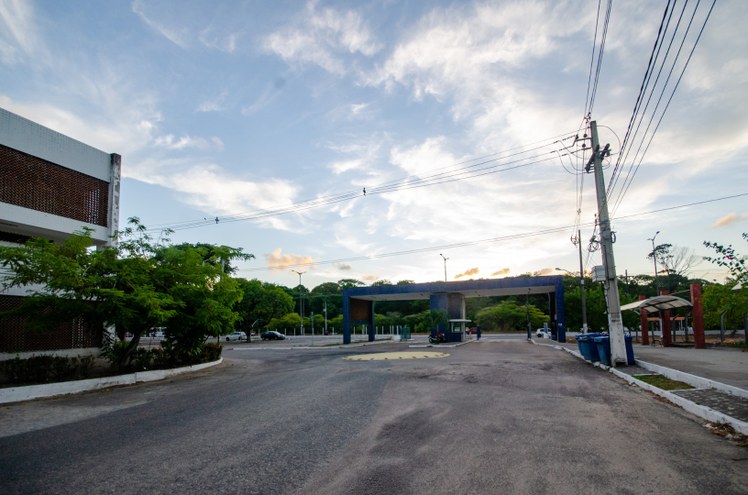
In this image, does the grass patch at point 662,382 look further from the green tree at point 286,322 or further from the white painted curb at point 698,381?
the green tree at point 286,322

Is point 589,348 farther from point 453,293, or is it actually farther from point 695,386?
point 453,293

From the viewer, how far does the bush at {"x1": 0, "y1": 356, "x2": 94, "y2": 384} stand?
Result: 49.0 feet

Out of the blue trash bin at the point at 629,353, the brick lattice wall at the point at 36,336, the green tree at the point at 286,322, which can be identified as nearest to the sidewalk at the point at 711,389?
the blue trash bin at the point at 629,353

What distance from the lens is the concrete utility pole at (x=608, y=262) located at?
18.2 m

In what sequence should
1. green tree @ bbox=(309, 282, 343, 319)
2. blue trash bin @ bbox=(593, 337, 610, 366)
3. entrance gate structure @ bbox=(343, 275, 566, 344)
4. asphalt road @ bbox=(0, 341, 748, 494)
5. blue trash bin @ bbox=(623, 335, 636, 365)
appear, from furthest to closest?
1. green tree @ bbox=(309, 282, 343, 319)
2. entrance gate structure @ bbox=(343, 275, 566, 344)
3. blue trash bin @ bbox=(593, 337, 610, 366)
4. blue trash bin @ bbox=(623, 335, 636, 365)
5. asphalt road @ bbox=(0, 341, 748, 494)

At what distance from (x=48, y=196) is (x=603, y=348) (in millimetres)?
25733

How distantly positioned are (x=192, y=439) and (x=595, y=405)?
8.68 meters

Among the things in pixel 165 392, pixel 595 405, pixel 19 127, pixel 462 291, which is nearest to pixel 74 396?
pixel 165 392

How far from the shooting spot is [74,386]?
15.0 meters

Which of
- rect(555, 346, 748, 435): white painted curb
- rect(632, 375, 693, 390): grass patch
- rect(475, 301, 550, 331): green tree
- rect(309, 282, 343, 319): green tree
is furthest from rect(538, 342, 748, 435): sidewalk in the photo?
rect(309, 282, 343, 319): green tree

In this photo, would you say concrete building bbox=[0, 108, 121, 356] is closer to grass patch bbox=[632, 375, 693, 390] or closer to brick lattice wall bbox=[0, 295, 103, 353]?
brick lattice wall bbox=[0, 295, 103, 353]

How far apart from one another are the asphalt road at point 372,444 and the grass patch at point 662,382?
757mm

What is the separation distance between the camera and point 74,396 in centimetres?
1436

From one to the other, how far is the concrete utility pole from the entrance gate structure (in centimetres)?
2356
